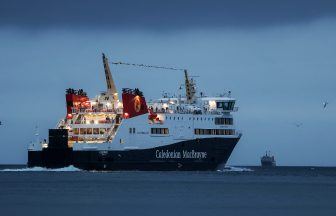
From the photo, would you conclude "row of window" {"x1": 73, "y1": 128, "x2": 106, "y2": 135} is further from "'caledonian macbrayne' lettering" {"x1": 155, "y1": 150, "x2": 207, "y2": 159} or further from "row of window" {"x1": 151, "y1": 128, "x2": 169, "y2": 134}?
"'caledonian macbrayne' lettering" {"x1": 155, "y1": 150, "x2": 207, "y2": 159}

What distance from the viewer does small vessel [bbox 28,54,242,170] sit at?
121 metres

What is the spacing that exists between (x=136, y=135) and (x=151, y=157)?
2.98 metres

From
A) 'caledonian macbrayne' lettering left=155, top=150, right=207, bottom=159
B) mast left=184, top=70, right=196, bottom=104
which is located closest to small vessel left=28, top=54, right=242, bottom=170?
'caledonian macbrayne' lettering left=155, top=150, right=207, bottom=159

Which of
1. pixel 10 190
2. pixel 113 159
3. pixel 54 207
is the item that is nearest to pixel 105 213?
pixel 54 207

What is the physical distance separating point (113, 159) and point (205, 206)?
44726 millimetres

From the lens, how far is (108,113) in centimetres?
12469

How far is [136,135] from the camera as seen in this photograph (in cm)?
12169

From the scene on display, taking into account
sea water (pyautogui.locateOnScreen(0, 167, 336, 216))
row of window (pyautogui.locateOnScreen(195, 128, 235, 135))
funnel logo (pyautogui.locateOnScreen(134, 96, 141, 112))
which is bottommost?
sea water (pyautogui.locateOnScreen(0, 167, 336, 216))

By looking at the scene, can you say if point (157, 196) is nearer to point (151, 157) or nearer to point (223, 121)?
point (151, 157)

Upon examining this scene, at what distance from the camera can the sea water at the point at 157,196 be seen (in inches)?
2889

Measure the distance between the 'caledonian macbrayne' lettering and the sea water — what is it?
4133 millimetres

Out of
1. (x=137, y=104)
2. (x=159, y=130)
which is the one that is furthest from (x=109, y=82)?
(x=159, y=130)

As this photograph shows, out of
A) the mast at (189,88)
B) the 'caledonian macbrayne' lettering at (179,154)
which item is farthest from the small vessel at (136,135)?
the mast at (189,88)

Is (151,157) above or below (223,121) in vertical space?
below
